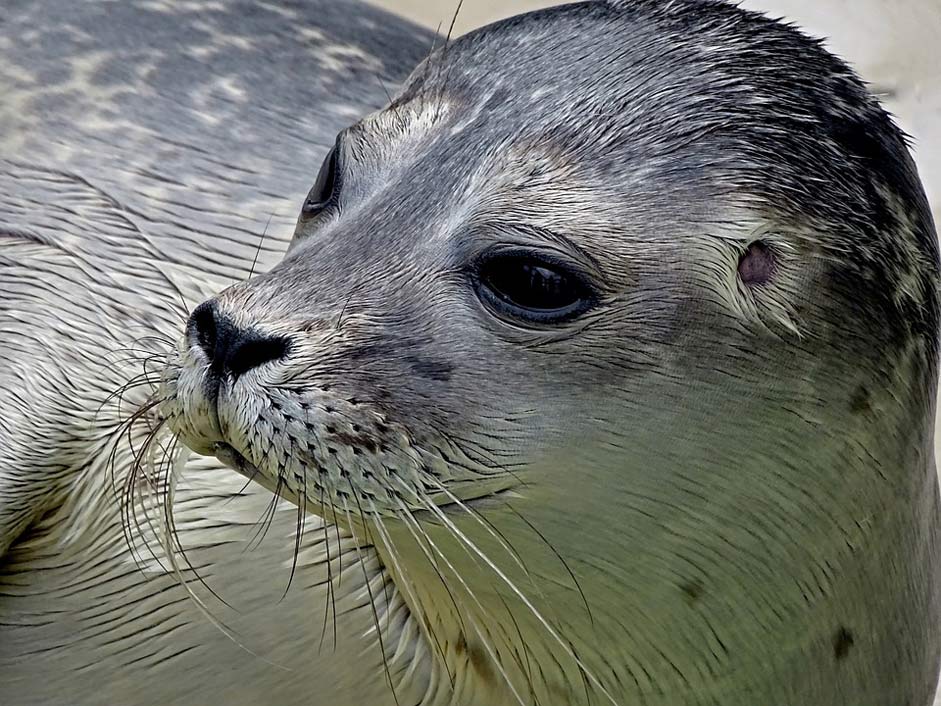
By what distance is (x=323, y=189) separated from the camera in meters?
2.35

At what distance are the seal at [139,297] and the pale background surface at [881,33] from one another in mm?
1932

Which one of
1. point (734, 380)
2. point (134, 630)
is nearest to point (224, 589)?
point (134, 630)

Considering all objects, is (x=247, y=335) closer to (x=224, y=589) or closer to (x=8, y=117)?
(x=224, y=589)

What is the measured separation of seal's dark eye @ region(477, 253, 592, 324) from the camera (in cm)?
202

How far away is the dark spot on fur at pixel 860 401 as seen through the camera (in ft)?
6.88

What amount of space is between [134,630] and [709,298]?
1.13 metres

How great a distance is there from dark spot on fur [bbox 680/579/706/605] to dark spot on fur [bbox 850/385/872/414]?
0.29 metres

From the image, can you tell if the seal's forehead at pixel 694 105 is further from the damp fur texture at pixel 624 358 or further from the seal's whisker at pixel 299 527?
the seal's whisker at pixel 299 527

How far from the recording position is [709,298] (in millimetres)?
2029

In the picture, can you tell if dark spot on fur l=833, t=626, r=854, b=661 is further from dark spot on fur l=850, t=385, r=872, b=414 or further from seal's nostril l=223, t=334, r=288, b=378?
seal's nostril l=223, t=334, r=288, b=378

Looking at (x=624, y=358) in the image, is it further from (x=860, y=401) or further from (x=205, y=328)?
(x=205, y=328)

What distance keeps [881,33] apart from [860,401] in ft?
12.1

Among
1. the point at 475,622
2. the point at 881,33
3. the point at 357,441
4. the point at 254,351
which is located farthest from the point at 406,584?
the point at 881,33

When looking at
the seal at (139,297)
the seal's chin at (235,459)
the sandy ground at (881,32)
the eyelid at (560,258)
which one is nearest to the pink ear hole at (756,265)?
the eyelid at (560,258)
